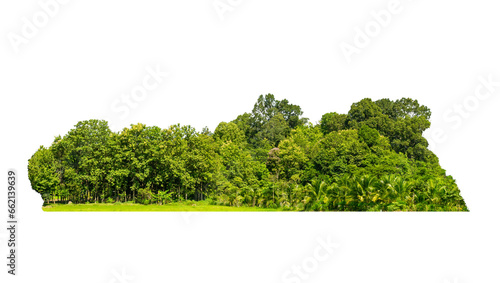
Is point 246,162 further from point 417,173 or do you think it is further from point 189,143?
point 417,173

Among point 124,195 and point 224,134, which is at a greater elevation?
point 224,134

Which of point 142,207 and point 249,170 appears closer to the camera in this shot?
point 142,207

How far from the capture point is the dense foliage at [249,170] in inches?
781

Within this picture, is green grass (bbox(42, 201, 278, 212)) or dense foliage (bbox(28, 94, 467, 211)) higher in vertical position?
dense foliage (bbox(28, 94, 467, 211))

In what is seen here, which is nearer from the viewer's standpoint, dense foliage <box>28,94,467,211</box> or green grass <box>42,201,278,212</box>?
dense foliage <box>28,94,467,211</box>

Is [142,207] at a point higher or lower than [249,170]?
lower

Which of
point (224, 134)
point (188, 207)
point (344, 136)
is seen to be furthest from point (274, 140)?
point (188, 207)

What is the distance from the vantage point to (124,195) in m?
24.6

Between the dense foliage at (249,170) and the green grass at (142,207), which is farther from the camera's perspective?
the green grass at (142,207)

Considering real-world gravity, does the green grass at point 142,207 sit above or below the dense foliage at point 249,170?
below

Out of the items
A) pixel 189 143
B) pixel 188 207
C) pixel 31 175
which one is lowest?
pixel 188 207

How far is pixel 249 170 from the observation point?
2825 cm

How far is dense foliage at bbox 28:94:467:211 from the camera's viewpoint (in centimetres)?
1984

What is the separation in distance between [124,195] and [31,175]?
17.4 feet
